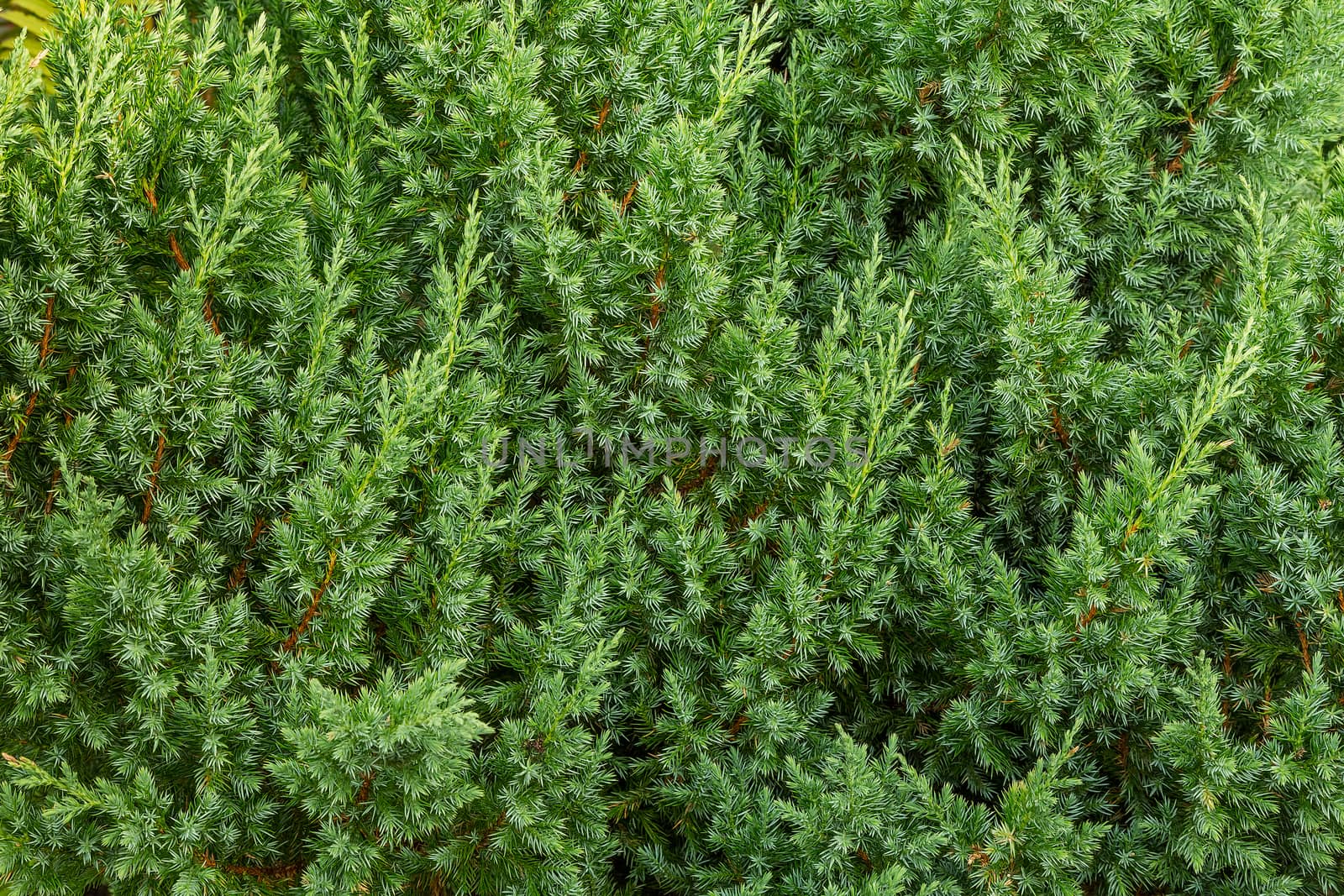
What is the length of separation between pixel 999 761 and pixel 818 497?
0.73 metres

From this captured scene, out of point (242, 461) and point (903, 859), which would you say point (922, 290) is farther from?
point (242, 461)

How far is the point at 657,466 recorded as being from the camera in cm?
224

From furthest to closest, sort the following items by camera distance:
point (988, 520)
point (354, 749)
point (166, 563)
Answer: point (988, 520) < point (166, 563) < point (354, 749)

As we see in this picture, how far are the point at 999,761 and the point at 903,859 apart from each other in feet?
1.08

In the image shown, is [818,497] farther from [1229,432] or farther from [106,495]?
[106,495]

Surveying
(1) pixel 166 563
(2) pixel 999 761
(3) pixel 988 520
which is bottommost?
(2) pixel 999 761

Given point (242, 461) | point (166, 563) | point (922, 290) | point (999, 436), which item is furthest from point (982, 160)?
point (166, 563)

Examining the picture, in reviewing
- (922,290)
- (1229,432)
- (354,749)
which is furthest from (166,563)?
(1229,432)

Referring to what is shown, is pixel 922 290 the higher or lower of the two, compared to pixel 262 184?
lower

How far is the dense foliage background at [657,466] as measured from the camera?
1973 millimetres

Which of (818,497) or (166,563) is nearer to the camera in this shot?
(166,563)

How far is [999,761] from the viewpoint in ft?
7.12

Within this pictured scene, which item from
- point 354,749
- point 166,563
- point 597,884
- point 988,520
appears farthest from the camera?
point 988,520

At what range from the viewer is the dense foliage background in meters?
1.97
